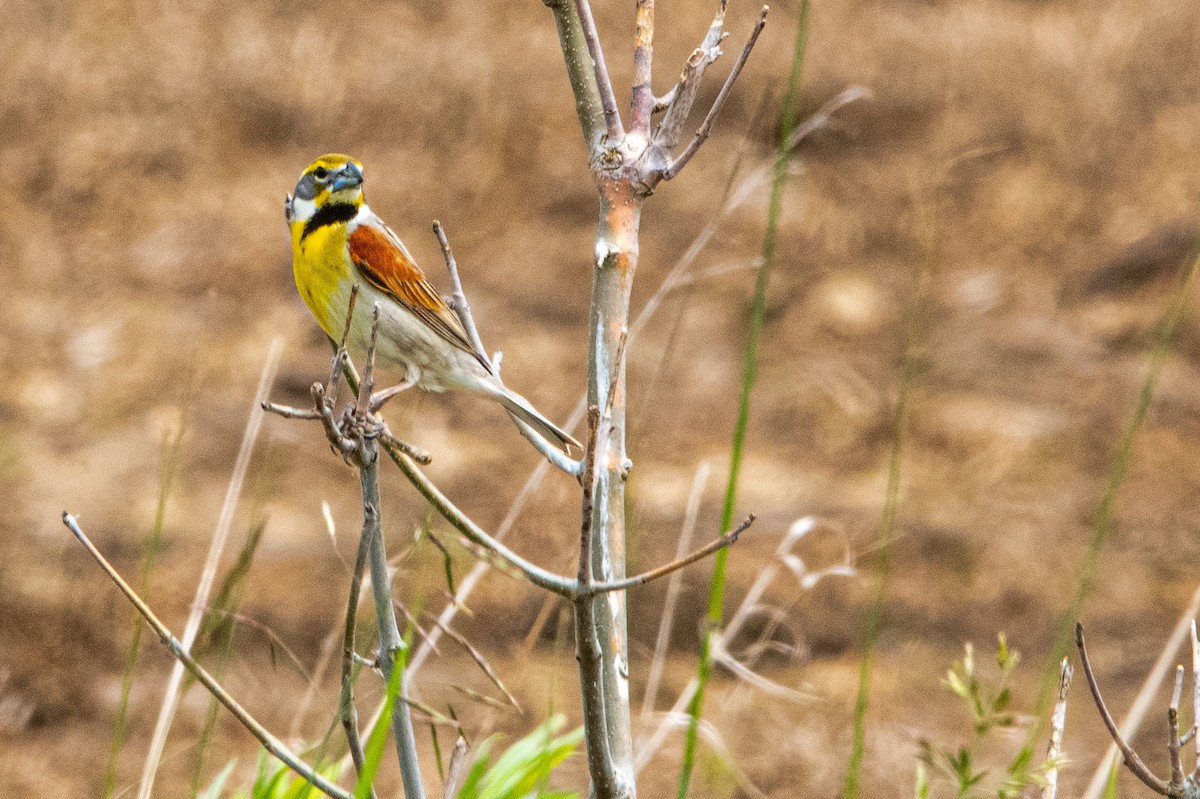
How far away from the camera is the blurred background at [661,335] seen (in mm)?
4098

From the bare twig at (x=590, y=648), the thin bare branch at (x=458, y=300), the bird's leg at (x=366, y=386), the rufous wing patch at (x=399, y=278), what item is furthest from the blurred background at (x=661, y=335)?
the bare twig at (x=590, y=648)

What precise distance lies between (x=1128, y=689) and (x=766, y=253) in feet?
9.80

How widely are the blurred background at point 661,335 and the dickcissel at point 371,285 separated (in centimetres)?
160

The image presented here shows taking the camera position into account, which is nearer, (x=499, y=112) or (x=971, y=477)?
(x=971, y=477)

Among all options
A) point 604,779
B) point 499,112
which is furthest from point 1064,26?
point 604,779

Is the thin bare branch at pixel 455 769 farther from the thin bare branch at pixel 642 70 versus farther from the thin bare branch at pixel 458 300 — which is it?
the thin bare branch at pixel 642 70

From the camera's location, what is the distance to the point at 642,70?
1.43m

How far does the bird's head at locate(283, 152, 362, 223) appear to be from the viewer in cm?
220

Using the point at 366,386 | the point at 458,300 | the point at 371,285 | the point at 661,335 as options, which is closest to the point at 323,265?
the point at 371,285

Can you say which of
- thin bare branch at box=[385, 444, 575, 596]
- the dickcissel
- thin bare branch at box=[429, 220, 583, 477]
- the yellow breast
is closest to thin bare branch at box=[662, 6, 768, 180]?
thin bare branch at box=[429, 220, 583, 477]

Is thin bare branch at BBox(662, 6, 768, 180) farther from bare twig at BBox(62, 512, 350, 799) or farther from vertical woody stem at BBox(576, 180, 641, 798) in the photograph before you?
bare twig at BBox(62, 512, 350, 799)

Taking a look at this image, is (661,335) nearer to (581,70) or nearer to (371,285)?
(371,285)

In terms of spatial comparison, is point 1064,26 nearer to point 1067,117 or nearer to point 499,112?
point 1067,117

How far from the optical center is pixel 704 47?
1.42 meters
